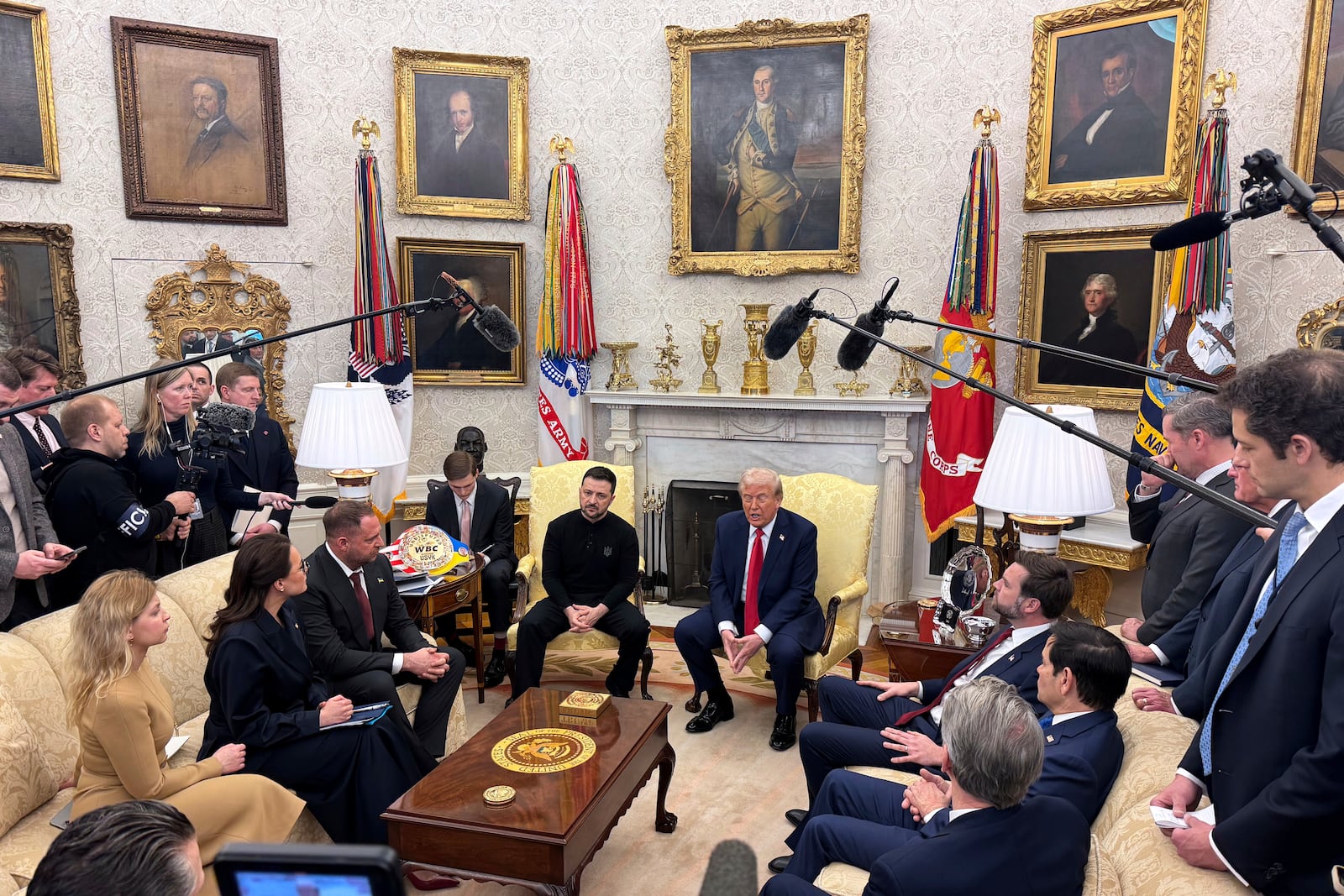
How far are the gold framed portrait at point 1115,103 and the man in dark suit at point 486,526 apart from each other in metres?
4.22

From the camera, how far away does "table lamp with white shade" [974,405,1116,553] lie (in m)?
4.10

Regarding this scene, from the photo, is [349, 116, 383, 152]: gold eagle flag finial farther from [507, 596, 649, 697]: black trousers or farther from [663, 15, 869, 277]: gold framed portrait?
[507, 596, 649, 697]: black trousers

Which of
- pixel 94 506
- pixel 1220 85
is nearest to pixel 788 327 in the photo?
pixel 94 506

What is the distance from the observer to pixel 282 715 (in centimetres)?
340

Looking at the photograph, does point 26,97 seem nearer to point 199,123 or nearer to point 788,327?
point 199,123

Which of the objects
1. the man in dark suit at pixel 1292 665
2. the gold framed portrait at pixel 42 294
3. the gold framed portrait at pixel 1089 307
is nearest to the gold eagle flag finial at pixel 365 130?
the gold framed portrait at pixel 42 294

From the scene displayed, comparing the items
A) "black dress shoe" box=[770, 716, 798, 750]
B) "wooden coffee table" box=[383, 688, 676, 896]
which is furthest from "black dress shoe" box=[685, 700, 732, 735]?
"wooden coffee table" box=[383, 688, 676, 896]

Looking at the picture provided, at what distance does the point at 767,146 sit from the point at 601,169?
4.51 feet

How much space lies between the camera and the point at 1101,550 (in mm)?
5785

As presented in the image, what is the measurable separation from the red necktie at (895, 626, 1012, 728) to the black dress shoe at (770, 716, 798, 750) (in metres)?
1.12

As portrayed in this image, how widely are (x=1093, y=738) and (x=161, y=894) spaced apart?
8.06ft

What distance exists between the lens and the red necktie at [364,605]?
4.27m

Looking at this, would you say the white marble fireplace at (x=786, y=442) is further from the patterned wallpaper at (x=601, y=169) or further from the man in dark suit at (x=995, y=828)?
the man in dark suit at (x=995, y=828)

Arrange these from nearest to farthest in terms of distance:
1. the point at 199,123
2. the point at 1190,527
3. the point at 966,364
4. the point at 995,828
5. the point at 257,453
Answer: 1. the point at 995,828
2. the point at 1190,527
3. the point at 257,453
4. the point at 966,364
5. the point at 199,123
